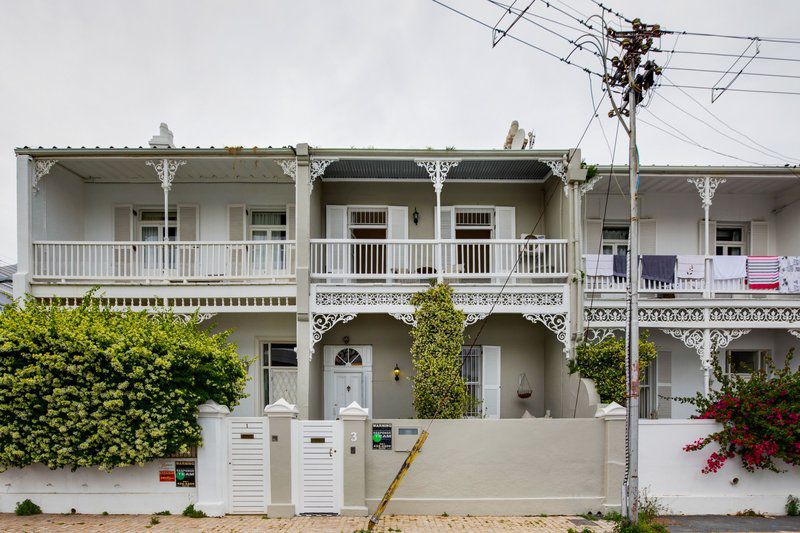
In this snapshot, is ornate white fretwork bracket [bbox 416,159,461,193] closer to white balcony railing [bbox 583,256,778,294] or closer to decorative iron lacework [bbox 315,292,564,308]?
decorative iron lacework [bbox 315,292,564,308]

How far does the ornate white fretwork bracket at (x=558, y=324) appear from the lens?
29.8ft

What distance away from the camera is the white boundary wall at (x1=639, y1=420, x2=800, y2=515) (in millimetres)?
7164

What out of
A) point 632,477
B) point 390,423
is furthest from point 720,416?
point 390,423

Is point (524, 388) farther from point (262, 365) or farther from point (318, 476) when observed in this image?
point (262, 365)

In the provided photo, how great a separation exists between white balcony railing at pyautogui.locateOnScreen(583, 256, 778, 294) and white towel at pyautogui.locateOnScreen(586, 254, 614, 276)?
11 cm

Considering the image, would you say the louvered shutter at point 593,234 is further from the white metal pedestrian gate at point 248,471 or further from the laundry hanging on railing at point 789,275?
the white metal pedestrian gate at point 248,471

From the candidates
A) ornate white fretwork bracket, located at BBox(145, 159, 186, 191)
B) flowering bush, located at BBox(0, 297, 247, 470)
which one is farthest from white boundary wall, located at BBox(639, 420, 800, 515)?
ornate white fretwork bracket, located at BBox(145, 159, 186, 191)

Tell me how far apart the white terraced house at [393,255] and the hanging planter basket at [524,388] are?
48mm

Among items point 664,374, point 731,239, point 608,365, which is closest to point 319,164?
point 608,365

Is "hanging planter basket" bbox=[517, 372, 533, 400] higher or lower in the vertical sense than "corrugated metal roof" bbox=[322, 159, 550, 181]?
lower

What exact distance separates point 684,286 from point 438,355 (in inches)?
238

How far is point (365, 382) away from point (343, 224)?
3.99 meters

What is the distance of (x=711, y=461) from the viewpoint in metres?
7.07

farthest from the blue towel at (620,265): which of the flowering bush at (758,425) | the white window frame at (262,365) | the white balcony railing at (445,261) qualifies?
the white window frame at (262,365)
